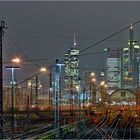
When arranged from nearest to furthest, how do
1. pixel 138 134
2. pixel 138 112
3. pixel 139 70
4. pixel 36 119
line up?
pixel 138 134
pixel 36 119
pixel 138 112
pixel 139 70

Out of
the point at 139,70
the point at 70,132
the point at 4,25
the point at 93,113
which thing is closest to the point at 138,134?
the point at 70,132

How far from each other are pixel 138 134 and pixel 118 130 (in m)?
3.46

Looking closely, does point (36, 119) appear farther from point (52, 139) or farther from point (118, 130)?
point (52, 139)

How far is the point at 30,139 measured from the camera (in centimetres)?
3612

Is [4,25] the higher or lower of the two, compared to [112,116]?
higher

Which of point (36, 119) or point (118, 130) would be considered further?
point (36, 119)

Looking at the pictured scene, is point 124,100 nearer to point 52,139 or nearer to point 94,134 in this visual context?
point 94,134

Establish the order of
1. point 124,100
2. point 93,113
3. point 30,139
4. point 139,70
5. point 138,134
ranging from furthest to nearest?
point 124,100 < point 139,70 < point 93,113 < point 138,134 < point 30,139

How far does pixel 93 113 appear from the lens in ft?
279

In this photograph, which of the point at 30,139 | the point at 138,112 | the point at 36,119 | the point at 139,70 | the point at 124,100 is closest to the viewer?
the point at 30,139

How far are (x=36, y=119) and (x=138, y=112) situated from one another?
14613 mm

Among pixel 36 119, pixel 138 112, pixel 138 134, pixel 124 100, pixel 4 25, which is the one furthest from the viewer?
pixel 124 100

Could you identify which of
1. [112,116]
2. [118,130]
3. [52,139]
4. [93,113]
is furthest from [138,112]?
[52,139]

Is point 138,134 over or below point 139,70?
below
